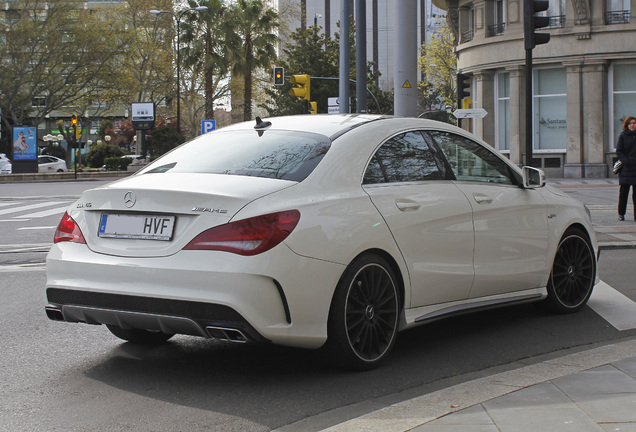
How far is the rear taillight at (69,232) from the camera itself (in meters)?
5.07

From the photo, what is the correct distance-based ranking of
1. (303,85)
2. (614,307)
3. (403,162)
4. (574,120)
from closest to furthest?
(403,162)
(614,307)
(303,85)
(574,120)

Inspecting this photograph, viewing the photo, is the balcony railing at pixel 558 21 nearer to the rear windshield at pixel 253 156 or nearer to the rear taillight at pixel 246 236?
the rear windshield at pixel 253 156

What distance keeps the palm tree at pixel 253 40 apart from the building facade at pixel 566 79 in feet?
61.0

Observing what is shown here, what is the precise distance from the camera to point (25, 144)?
46.8 metres

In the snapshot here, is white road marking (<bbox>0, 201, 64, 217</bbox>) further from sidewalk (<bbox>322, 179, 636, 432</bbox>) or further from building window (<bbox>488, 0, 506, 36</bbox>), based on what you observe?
building window (<bbox>488, 0, 506, 36</bbox>)

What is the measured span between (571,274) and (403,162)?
2.06 meters

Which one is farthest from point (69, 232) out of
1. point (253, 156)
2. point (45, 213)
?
point (45, 213)

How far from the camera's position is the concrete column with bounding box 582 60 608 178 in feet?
112

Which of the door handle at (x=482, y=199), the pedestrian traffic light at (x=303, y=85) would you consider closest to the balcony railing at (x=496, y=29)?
the pedestrian traffic light at (x=303, y=85)

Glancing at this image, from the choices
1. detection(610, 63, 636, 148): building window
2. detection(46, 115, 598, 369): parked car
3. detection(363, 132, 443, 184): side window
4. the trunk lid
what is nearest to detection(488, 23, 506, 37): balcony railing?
detection(610, 63, 636, 148): building window

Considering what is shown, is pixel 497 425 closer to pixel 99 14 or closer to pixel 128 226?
pixel 128 226

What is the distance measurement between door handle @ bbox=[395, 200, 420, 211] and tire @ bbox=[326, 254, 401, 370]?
0.39 m

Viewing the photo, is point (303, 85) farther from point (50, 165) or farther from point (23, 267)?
point (50, 165)

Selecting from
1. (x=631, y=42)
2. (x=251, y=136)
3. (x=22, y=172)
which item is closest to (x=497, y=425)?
(x=251, y=136)
